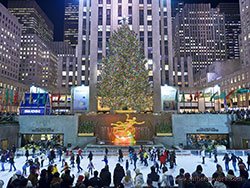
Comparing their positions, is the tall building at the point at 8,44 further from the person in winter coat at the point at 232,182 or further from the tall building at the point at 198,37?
the tall building at the point at 198,37

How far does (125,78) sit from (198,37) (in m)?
171

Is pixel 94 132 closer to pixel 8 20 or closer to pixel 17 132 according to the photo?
pixel 17 132

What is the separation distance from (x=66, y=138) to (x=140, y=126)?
39.9 ft

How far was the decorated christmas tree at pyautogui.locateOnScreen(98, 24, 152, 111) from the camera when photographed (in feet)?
118

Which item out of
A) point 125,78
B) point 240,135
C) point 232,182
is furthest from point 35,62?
point 232,182

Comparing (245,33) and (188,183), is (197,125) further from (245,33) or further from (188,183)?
(245,33)

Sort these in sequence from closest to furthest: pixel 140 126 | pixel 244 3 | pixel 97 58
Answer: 1. pixel 140 126
2. pixel 97 58
3. pixel 244 3

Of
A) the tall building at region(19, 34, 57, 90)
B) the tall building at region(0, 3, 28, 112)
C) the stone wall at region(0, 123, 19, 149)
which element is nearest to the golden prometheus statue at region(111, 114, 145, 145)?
the stone wall at region(0, 123, 19, 149)

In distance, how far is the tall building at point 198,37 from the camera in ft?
606

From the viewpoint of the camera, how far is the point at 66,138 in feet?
109

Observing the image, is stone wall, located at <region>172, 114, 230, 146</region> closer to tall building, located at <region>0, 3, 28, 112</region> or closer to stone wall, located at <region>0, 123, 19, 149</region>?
stone wall, located at <region>0, 123, 19, 149</region>

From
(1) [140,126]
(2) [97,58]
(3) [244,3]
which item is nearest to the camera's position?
(1) [140,126]

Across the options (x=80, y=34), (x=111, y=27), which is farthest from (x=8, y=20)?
(x=111, y=27)

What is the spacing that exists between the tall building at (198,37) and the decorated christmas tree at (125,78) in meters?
156
